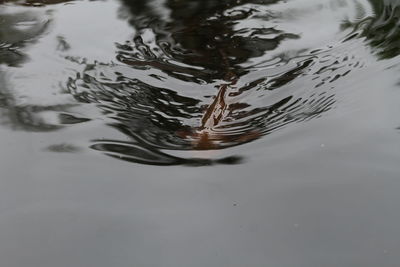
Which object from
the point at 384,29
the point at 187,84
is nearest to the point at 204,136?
the point at 187,84

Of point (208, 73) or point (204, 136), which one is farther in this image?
point (208, 73)

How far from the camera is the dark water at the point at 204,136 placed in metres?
1.43

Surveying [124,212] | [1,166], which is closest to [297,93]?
[124,212]

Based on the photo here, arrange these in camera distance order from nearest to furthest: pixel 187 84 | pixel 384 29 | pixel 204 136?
1. pixel 204 136
2. pixel 187 84
3. pixel 384 29

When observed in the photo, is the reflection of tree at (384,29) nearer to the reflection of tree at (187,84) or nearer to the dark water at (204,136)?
the dark water at (204,136)

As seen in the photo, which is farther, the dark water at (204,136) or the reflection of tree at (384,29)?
the reflection of tree at (384,29)

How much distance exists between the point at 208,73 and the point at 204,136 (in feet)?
1.32

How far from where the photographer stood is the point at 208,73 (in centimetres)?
210

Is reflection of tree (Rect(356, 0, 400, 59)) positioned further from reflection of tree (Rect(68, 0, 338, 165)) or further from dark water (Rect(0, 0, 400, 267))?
reflection of tree (Rect(68, 0, 338, 165))

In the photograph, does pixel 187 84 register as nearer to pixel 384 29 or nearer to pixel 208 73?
pixel 208 73

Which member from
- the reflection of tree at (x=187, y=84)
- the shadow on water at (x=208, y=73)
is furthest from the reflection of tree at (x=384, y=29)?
the reflection of tree at (x=187, y=84)

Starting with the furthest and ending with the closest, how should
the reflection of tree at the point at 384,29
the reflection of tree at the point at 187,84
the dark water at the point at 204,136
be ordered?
the reflection of tree at the point at 384,29 < the reflection of tree at the point at 187,84 < the dark water at the point at 204,136

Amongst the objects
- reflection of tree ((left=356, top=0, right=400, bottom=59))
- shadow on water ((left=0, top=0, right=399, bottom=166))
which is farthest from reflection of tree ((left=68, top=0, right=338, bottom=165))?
reflection of tree ((left=356, top=0, right=400, bottom=59))

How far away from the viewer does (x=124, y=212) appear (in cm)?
153
